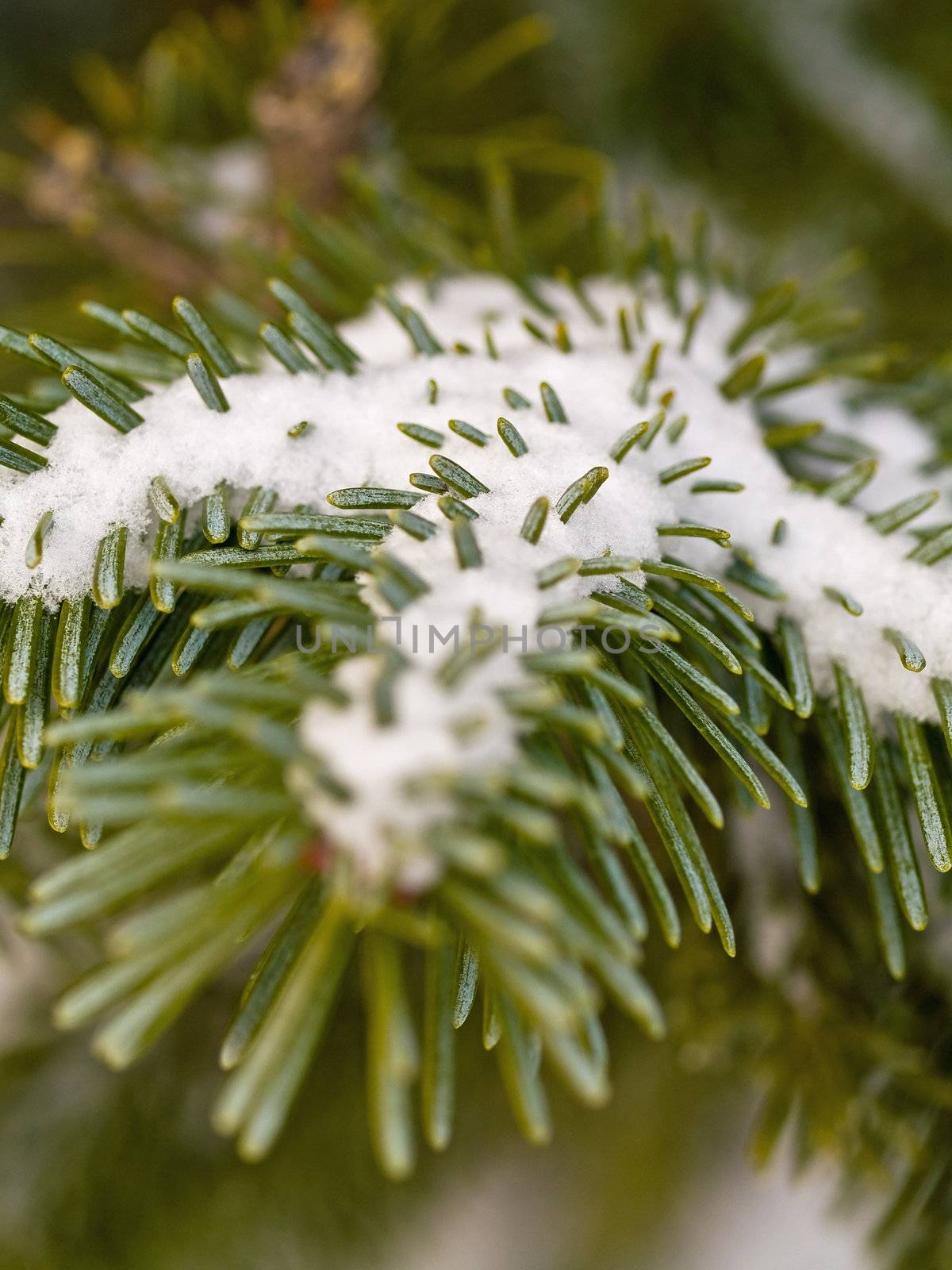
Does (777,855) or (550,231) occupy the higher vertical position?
(550,231)

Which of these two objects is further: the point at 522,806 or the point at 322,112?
the point at 322,112

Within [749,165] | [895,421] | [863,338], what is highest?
[749,165]

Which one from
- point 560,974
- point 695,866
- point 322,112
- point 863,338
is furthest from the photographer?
point 863,338

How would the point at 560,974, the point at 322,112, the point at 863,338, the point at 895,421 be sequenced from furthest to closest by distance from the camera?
the point at 863,338 → the point at 322,112 → the point at 895,421 → the point at 560,974

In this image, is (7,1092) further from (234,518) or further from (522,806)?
(522,806)

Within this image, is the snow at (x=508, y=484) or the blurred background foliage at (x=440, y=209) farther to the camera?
the blurred background foliage at (x=440, y=209)

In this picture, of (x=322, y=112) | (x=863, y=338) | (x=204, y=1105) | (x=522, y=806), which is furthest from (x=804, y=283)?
(x=204, y=1105)
